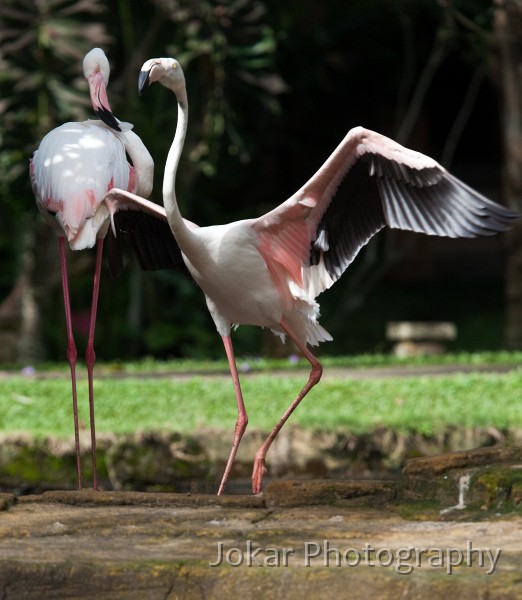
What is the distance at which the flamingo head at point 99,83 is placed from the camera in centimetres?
547

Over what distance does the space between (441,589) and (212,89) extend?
350 inches

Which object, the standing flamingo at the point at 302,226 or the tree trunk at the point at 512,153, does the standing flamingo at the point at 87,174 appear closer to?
the standing flamingo at the point at 302,226

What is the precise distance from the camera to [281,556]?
10.9 feet

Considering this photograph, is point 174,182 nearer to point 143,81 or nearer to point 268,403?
point 143,81

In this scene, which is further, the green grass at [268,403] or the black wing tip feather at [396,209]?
the green grass at [268,403]

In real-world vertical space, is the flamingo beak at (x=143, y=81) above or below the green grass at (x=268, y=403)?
above

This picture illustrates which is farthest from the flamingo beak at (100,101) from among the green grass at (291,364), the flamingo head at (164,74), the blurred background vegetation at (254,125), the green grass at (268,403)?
the green grass at (291,364)

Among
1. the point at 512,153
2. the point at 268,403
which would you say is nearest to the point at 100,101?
the point at 268,403

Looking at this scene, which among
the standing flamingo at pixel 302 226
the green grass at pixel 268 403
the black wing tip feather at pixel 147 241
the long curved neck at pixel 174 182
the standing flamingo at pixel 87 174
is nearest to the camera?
the long curved neck at pixel 174 182

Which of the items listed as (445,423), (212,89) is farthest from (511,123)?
(445,423)

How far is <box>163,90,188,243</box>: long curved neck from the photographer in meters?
4.60

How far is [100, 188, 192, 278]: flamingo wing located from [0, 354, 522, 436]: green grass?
1.28m

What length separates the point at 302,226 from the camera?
16.8ft

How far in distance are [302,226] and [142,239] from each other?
2.50ft
